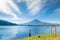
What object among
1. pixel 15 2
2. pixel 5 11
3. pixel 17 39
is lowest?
pixel 17 39

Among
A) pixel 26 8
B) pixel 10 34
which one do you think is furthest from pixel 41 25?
pixel 10 34

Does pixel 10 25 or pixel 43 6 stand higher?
pixel 43 6

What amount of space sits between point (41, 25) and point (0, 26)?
592 millimetres

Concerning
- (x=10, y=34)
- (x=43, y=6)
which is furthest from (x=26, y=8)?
(x=10, y=34)

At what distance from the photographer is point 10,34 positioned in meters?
1.94

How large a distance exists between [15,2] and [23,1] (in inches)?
4.6

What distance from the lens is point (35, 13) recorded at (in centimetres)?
204

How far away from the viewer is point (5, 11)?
198 cm

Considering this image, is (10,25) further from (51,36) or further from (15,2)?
Result: (51,36)

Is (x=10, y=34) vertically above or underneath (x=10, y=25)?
underneath

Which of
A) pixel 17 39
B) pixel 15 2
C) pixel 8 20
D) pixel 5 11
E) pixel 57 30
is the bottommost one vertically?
pixel 17 39

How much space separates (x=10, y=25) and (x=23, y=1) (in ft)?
→ 1.31

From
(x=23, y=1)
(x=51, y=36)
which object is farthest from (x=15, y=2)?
(x=51, y=36)

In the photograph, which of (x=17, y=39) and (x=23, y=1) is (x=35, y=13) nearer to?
(x=23, y=1)
